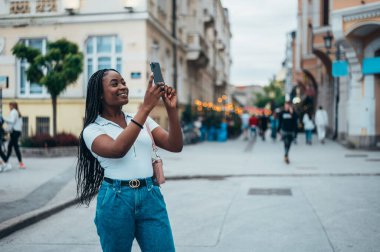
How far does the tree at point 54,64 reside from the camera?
16.9 meters

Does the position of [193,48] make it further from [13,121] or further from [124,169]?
[124,169]

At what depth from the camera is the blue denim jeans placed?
3.13 metres

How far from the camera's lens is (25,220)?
684 cm

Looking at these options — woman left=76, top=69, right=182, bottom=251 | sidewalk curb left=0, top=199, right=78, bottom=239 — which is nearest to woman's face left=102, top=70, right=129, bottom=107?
woman left=76, top=69, right=182, bottom=251

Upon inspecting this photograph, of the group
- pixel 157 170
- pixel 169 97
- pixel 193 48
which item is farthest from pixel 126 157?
pixel 193 48

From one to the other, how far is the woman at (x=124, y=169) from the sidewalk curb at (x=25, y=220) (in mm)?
3592

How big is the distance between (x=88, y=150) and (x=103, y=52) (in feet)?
62.1

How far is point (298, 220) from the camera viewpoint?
276 inches

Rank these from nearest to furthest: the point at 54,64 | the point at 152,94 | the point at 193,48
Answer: the point at 152,94, the point at 54,64, the point at 193,48

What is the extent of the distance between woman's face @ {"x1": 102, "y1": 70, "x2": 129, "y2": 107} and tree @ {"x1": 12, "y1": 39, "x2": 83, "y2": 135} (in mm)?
14062

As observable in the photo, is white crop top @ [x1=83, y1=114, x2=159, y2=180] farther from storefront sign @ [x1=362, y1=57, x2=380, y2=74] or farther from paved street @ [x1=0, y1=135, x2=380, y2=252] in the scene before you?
storefront sign @ [x1=362, y1=57, x2=380, y2=74]

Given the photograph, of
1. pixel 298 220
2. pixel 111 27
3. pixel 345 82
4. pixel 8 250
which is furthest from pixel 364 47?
pixel 8 250

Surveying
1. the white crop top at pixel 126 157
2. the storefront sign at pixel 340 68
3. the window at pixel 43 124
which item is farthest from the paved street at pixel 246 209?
the window at pixel 43 124

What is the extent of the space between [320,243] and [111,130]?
135 inches
